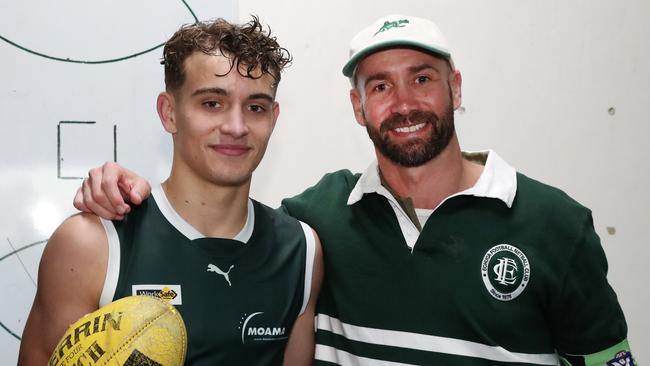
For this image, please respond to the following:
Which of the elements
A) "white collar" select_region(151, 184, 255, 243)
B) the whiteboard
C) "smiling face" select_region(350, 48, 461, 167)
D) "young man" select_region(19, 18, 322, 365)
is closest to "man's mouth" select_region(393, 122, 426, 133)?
"smiling face" select_region(350, 48, 461, 167)

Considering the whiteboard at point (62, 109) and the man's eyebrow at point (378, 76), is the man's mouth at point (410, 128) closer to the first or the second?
the man's eyebrow at point (378, 76)

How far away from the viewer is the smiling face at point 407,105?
3.82 feet

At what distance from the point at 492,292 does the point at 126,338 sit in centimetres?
65

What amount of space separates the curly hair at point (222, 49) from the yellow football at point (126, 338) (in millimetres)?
449

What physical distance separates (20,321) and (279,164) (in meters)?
0.69

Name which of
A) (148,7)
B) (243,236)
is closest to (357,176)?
(243,236)

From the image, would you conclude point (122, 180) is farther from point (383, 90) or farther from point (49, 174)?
point (383, 90)

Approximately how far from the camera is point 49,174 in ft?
4.47

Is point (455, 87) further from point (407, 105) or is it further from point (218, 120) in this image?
point (218, 120)

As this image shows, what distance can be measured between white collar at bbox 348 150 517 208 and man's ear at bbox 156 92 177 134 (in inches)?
15.2

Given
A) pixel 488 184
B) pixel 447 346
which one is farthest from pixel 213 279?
pixel 488 184

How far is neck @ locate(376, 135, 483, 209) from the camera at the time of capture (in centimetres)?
119

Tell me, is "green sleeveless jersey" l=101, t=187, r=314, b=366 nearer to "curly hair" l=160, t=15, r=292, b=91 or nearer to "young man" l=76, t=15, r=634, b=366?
"young man" l=76, t=15, r=634, b=366

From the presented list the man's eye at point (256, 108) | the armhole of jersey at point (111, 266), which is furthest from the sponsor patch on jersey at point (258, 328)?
the man's eye at point (256, 108)
